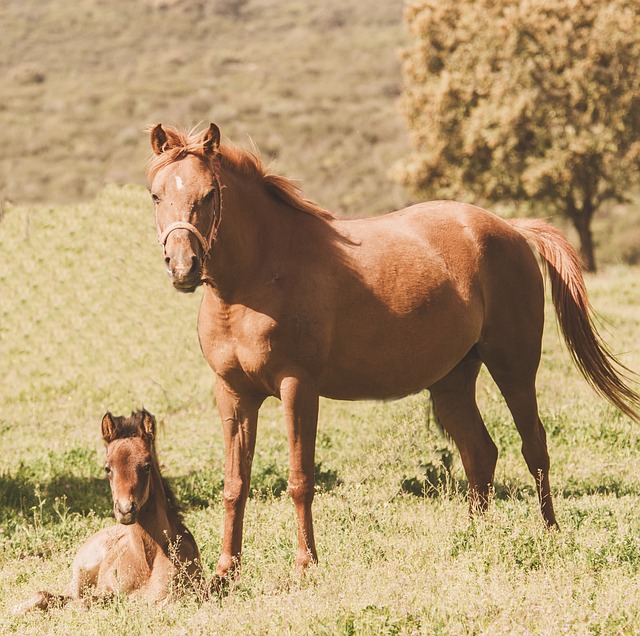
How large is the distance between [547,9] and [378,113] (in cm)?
3536

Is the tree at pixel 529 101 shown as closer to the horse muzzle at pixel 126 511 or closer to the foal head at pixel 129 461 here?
the foal head at pixel 129 461

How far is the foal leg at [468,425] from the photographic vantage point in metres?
6.64

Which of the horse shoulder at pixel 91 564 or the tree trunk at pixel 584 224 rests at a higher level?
the tree trunk at pixel 584 224

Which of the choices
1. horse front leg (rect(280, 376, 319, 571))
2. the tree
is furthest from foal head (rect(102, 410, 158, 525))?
the tree

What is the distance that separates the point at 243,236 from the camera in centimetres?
525

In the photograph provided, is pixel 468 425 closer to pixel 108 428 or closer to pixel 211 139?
pixel 108 428

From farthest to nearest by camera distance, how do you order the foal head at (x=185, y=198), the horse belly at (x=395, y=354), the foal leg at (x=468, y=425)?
the foal leg at (x=468, y=425)
the horse belly at (x=395, y=354)
the foal head at (x=185, y=198)

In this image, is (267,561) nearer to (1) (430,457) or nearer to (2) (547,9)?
(1) (430,457)

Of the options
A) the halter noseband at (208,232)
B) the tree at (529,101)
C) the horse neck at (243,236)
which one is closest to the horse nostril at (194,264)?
the halter noseband at (208,232)

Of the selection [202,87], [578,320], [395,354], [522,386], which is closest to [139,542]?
[395,354]

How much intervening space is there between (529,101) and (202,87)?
1634 inches

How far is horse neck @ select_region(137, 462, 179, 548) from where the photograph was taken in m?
5.16

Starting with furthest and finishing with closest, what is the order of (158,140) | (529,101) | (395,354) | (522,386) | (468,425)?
1. (529,101)
2. (468,425)
3. (522,386)
4. (395,354)
5. (158,140)

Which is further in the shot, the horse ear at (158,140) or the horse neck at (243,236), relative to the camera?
the horse neck at (243,236)
